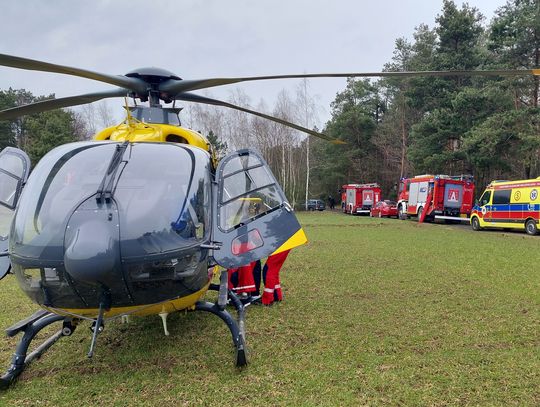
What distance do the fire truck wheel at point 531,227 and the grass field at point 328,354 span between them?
10182 millimetres

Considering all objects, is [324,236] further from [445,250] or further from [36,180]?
[36,180]

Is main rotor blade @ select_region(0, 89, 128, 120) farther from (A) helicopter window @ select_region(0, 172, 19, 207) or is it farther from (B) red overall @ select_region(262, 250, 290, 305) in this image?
(B) red overall @ select_region(262, 250, 290, 305)

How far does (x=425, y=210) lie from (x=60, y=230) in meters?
21.4

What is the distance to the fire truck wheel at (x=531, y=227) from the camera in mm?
15336

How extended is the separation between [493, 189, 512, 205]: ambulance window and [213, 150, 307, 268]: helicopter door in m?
15.9

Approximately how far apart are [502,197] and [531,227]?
1942 mm

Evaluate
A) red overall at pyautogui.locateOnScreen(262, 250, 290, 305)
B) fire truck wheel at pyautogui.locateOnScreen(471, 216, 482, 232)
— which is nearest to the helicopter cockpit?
red overall at pyautogui.locateOnScreen(262, 250, 290, 305)

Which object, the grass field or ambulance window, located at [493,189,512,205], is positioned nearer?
the grass field

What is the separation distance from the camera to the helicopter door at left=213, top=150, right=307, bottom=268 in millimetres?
3549

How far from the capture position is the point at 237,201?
375cm

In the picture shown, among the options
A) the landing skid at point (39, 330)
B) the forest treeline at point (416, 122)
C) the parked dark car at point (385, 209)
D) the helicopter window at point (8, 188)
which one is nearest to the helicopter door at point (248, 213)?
the landing skid at point (39, 330)

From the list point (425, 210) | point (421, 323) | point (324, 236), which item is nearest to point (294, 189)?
point (425, 210)

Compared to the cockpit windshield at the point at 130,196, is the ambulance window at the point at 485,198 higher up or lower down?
lower down

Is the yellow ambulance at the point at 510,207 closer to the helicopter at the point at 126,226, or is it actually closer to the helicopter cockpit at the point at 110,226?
the helicopter at the point at 126,226
